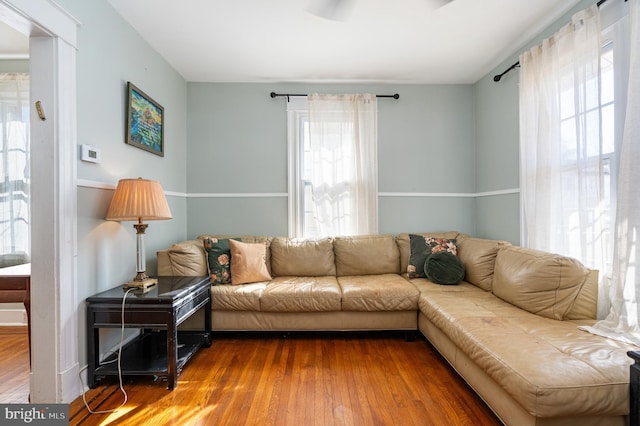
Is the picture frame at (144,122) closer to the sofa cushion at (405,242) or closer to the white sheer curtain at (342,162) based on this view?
the white sheer curtain at (342,162)

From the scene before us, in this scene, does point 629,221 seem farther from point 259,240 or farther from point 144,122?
point 144,122

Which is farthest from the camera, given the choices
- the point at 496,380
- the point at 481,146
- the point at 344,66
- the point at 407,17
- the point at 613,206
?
the point at 481,146

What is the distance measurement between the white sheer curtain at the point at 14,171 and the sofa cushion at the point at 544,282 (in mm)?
4172

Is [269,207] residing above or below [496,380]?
above

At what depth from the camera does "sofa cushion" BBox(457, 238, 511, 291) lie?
2.61m

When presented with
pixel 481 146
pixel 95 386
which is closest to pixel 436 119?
pixel 481 146

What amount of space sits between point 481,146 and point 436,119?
0.60 m

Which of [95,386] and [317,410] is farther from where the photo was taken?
[95,386]

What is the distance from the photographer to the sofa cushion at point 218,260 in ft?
8.91

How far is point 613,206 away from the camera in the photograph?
6.10 feet

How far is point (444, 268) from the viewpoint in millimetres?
2766

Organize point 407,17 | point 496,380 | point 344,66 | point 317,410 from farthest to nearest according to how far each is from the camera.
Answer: point 344,66
point 407,17
point 317,410
point 496,380

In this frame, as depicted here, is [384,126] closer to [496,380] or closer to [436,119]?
[436,119]

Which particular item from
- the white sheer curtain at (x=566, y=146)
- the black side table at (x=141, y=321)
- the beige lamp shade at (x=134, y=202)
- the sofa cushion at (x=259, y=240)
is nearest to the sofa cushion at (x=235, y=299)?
the black side table at (x=141, y=321)
